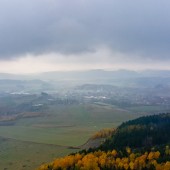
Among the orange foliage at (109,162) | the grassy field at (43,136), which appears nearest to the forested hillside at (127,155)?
the orange foliage at (109,162)

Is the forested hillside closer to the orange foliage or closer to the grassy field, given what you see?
the orange foliage

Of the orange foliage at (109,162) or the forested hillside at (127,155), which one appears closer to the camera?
the orange foliage at (109,162)

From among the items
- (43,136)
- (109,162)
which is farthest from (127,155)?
(43,136)

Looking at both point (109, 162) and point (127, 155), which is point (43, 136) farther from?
point (109, 162)

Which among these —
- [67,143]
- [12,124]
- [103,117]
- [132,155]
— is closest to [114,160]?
[132,155]

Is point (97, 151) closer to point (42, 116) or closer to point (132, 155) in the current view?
point (132, 155)

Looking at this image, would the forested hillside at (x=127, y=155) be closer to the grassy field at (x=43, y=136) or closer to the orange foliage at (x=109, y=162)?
the orange foliage at (x=109, y=162)
